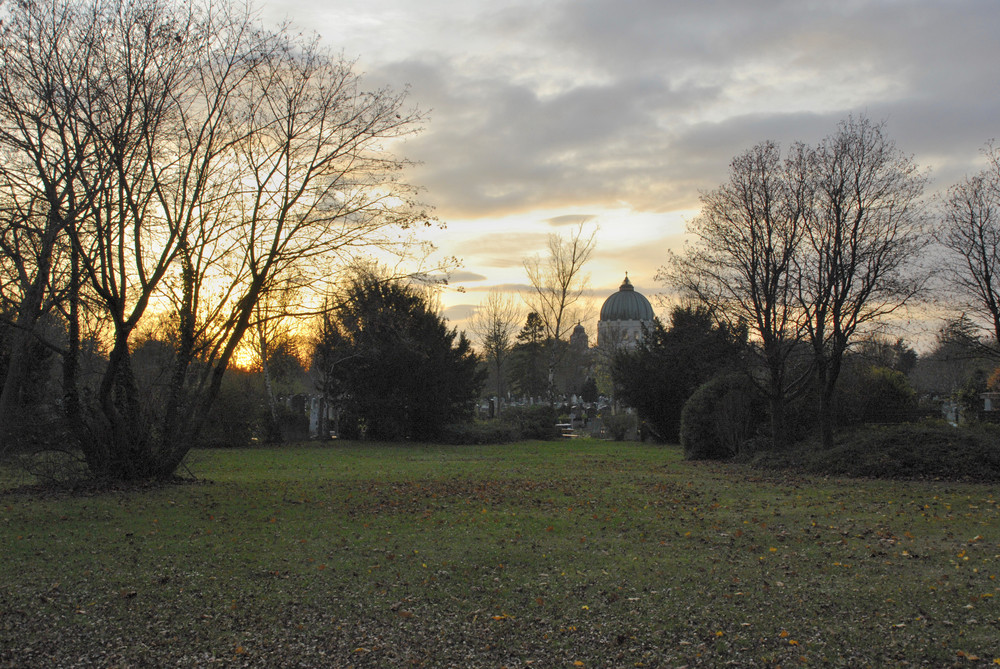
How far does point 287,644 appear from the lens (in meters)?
5.35

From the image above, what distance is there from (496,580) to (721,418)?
1580 cm

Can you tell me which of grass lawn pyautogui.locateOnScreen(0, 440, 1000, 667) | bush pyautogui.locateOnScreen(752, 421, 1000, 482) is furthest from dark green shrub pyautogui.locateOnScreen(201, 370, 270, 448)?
bush pyautogui.locateOnScreen(752, 421, 1000, 482)

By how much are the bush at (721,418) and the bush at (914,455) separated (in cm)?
347

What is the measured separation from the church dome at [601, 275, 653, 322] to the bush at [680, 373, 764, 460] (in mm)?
79029

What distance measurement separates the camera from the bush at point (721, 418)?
69.1 ft

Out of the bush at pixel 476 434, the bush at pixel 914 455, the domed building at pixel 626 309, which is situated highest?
the domed building at pixel 626 309

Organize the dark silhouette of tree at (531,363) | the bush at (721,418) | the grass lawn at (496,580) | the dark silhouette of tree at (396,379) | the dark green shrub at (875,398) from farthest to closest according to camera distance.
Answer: the dark silhouette of tree at (531,363) → the dark silhouette of tree at (396,379) → the dark green shrub at (875,398) → the bush at (721,418) → the grass lawn at (496,580)

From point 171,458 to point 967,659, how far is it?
12.6m

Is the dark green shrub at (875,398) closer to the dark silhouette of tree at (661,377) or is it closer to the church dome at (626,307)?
the dark silhouette of tree at (661,377)

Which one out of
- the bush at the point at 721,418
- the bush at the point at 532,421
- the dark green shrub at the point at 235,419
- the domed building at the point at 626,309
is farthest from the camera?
the domed building at the point at 626,309

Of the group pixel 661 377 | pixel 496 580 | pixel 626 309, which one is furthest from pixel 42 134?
pixel 626 309

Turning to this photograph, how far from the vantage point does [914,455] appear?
1507cm

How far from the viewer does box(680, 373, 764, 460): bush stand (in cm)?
2106

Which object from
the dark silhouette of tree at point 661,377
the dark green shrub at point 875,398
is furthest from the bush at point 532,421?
the dark green shrub at point 875,398
